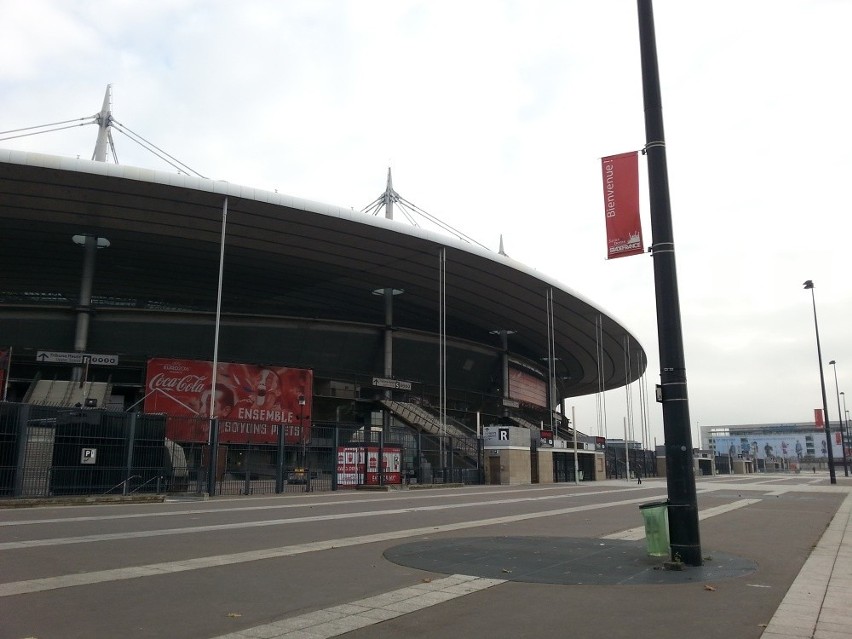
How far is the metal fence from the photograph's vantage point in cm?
2023

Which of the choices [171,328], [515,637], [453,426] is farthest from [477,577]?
[171,328]

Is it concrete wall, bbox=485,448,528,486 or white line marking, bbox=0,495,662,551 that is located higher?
concrete wall, bbox=485,448,528,486

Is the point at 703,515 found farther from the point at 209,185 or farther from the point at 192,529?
the point at 209,185

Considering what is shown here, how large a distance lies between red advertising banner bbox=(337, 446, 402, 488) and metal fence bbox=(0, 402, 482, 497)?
2.1 inches

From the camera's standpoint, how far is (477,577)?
848cm

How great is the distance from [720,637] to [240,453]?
2346 cm

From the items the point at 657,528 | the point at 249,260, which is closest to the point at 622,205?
the point at 657,528

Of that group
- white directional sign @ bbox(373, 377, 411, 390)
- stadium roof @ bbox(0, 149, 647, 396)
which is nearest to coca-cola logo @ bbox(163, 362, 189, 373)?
stadium roof @ bbox(0, 149, 647, 396)

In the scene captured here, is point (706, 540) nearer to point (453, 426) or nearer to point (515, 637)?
point (515, 637)

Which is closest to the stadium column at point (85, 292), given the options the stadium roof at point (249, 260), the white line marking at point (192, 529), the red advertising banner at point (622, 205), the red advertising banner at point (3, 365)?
the stadium roof at point (249, 260)

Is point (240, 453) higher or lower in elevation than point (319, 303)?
lower

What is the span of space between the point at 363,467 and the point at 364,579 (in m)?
23.2

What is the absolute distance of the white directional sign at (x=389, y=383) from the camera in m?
57.7

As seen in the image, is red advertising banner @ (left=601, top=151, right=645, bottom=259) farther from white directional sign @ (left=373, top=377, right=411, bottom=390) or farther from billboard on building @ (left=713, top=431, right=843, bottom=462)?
billboard on building @ (left=713, top=431, right=843, bottom=462)
